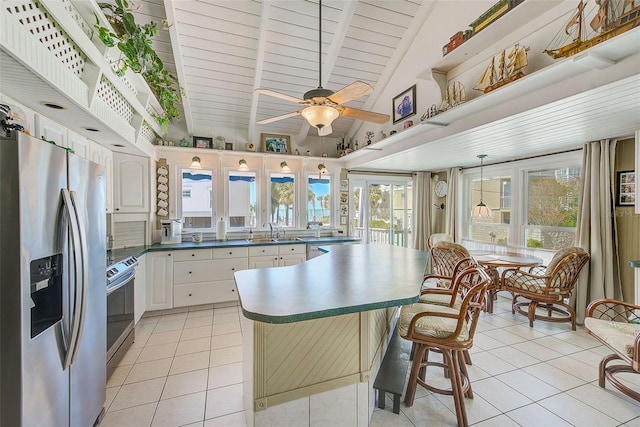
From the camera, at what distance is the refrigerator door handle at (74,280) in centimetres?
135

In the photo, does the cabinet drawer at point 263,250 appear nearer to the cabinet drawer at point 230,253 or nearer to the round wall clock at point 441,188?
the cabinet drawer at point 230,253

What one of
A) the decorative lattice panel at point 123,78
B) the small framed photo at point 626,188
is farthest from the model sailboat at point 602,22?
the decorative lattice panel at point 123,78

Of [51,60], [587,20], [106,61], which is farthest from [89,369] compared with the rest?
[587,20]

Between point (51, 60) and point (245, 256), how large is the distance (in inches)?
115

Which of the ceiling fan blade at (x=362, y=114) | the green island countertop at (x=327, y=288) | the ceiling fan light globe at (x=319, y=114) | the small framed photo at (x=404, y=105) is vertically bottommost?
the green island countertop at (x=327, y=288)

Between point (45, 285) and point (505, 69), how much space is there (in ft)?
10.6

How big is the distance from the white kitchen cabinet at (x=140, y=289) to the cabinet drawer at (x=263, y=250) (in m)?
1.34

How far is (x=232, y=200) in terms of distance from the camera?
464cm

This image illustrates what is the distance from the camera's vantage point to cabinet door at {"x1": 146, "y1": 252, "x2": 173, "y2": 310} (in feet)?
11.7

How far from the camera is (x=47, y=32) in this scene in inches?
60.9

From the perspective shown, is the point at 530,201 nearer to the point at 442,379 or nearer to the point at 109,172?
the point at 442,379

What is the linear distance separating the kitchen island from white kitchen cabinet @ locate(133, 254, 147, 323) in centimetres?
210

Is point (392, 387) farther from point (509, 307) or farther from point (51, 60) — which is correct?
point (509, 307)

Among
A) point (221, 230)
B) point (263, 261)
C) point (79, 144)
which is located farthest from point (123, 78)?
point (263, 261)
